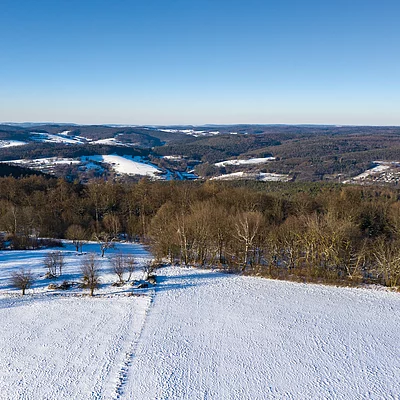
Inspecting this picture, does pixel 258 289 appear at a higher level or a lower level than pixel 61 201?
lower

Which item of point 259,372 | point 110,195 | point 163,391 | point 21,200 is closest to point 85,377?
point 163,391

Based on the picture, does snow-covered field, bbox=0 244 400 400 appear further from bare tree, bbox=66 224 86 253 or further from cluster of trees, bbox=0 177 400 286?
bare tree, bbox=66 224 86 253

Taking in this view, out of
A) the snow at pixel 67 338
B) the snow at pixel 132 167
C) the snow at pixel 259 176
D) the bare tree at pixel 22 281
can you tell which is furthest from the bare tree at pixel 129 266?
the snow at pixel 259 176

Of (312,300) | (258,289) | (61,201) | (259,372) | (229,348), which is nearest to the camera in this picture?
(259,372)

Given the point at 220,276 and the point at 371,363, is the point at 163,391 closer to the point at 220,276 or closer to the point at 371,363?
the point at 371,363

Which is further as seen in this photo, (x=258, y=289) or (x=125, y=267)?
(x=125, y=267)

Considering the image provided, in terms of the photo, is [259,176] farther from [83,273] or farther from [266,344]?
[266,344]
